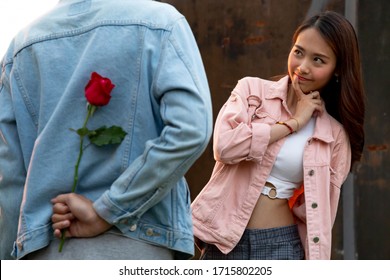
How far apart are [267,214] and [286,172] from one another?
0.20m

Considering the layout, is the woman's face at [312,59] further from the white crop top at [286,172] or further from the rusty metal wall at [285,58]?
the rusty metal wall at [285,58]

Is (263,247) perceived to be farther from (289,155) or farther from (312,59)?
(312,59)

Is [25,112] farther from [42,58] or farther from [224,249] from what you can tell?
[224,249]

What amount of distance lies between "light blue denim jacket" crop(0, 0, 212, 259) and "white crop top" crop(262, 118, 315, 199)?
107cm

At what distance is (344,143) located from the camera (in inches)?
158

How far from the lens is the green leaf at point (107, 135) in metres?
2.70

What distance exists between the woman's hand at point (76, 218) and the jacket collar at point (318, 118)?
4.80 ft

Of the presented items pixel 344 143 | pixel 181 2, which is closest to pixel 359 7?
pixel 181 2

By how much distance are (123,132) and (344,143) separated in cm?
156

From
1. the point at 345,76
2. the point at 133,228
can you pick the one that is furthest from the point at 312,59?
the point at 133,228

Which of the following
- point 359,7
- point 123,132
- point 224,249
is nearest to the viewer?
point 123,132

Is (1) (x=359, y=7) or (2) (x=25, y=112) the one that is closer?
(2) (x=25, y=112)

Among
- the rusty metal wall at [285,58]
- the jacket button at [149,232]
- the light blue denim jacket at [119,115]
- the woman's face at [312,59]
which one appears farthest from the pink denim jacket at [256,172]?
the rusty metal wall at [285,58]

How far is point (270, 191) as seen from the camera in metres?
3.83
